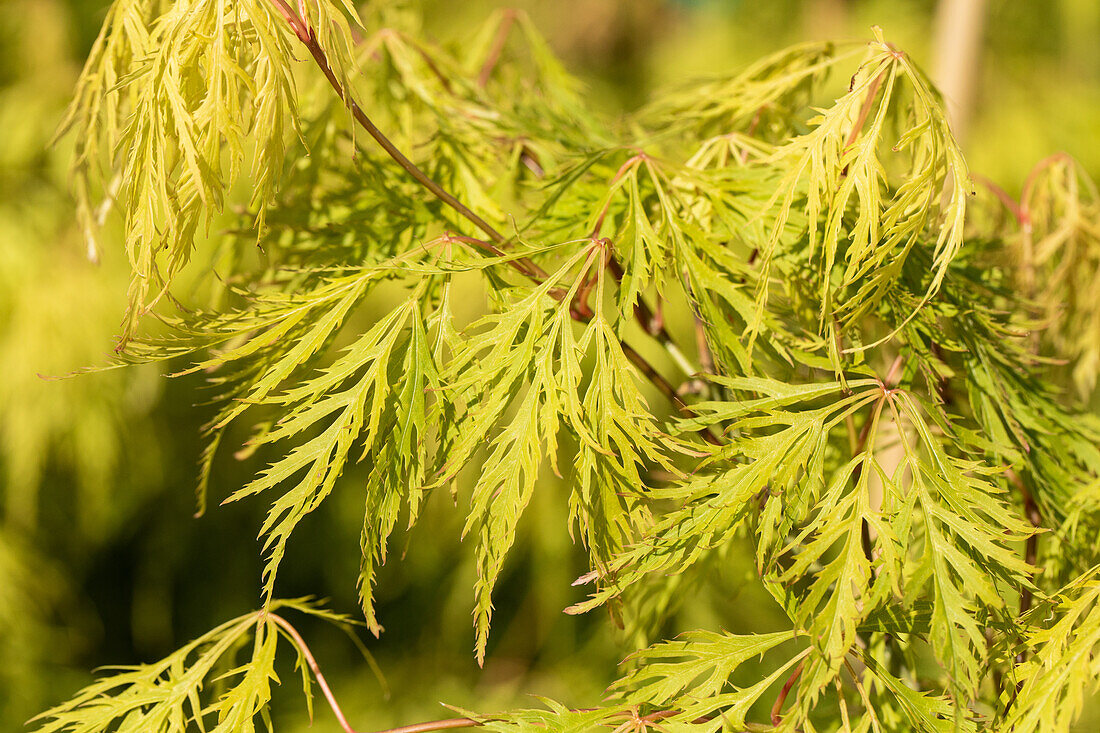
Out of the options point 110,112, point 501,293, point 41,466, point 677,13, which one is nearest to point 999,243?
point 501,293

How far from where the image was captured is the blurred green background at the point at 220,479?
181 cm

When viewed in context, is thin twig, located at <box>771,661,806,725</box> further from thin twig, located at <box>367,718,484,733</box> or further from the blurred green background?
the blurred green background

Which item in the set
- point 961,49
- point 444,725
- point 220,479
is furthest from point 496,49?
point 220,479

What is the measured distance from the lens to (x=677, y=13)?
3463 mm

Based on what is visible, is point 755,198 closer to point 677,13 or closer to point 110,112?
point 110,112

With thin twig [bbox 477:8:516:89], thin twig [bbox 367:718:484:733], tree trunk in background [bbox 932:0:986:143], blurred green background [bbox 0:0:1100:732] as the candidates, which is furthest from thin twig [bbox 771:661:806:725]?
tree trunk in background [bbox 932:0:986:143]

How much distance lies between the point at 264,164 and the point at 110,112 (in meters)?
0.18

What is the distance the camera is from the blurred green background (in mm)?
1810

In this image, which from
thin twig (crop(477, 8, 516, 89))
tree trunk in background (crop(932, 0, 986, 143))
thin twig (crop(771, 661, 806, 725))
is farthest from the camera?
tree trunk in background (crop(932, 0, 986, 143))

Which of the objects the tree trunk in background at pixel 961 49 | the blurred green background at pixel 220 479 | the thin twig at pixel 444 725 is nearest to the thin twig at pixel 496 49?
the thin twig at pixel 444 725

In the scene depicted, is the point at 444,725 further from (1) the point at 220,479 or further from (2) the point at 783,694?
(1) the point at 220,479

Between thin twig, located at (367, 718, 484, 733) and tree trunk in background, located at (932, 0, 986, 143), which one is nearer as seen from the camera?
thin twig, located at (367, 718, 484, 733)

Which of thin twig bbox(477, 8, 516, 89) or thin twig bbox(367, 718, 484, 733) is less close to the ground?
thin twig bbox(477, 8, 516, 89)

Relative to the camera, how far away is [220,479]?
2293 mm
